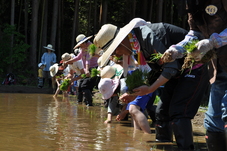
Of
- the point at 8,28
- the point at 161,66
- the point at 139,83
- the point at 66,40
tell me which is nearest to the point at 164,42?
the point at 161,66

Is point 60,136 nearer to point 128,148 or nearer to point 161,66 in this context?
point 128,148

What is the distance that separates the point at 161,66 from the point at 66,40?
83.7 ft

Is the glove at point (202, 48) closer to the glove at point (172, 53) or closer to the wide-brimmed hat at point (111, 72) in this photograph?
the glove at point (172, 53)

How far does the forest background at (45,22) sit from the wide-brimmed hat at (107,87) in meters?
14.0

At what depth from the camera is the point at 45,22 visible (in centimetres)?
2516

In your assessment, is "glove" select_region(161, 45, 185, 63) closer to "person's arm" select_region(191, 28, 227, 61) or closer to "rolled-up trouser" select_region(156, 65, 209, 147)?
"person's arm" select_region(191, 28, 227, 61)

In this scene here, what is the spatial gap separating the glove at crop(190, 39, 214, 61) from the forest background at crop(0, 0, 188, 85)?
18.3 meters

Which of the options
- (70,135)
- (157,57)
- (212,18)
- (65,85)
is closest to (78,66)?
(65,85)

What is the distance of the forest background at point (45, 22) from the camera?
865 inches

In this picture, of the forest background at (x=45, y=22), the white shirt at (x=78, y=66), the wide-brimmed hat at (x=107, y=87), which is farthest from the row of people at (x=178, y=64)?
the forest background at (x=45, y=22)

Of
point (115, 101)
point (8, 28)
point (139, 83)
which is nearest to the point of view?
point (139, 83)

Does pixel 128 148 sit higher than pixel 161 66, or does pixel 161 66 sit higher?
pixel 161 66

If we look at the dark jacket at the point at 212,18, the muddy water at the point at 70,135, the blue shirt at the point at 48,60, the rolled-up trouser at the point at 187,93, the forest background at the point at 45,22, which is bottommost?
the muddy water at the point at 70,135

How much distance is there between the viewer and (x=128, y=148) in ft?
16.6
